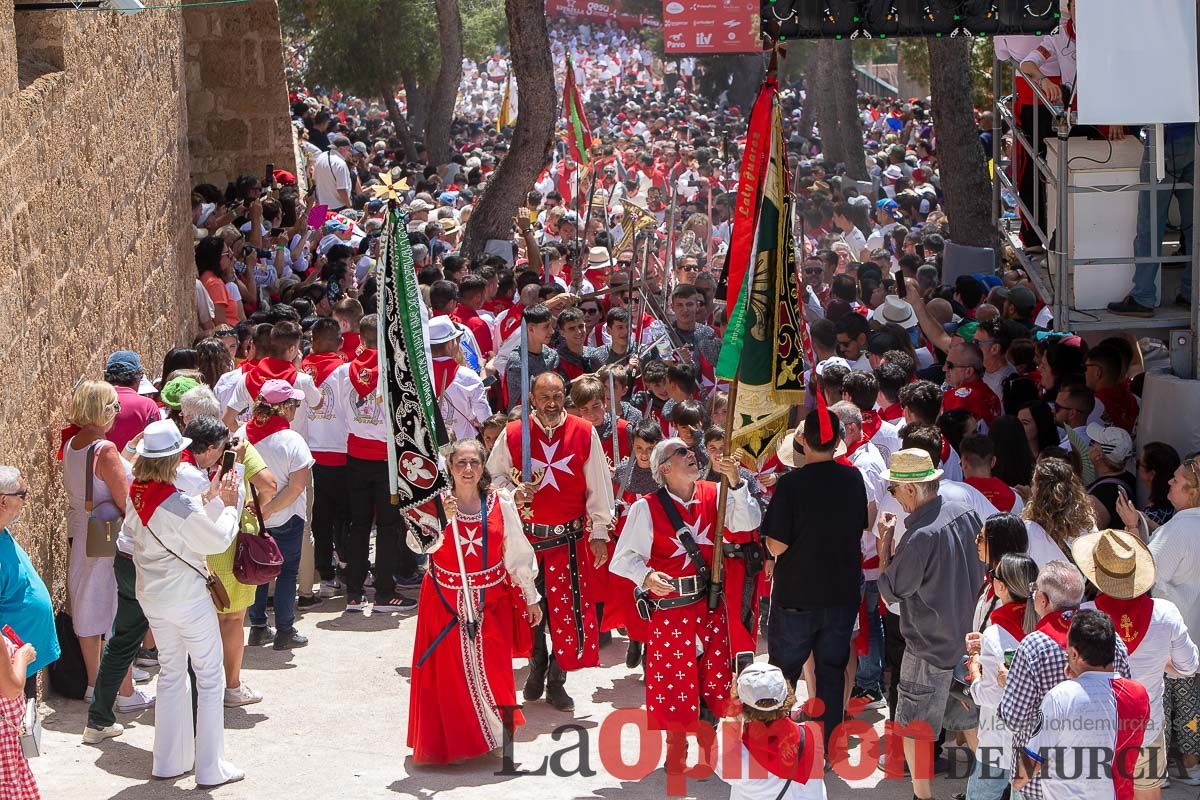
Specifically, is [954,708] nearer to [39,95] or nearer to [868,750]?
[868,750]

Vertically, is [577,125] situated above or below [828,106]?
below

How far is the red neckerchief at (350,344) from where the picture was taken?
1084 cm

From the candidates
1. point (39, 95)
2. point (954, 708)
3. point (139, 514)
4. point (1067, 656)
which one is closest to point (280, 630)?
point (139, 514)

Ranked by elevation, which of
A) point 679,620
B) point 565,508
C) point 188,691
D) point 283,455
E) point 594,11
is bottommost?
point 188,691

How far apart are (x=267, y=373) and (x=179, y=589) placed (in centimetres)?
297

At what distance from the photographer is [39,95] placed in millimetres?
8750

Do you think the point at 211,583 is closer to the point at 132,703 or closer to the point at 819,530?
the point at 132,703

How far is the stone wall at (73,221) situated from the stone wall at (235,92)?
5.26 meters

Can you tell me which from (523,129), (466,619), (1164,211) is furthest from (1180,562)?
(523,129)

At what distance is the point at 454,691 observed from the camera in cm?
728

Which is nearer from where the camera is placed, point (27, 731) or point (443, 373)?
point (27, 731)

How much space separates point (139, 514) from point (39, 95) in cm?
306

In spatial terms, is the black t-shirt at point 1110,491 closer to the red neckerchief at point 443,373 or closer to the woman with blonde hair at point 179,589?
the red neckerchief at point 443,373

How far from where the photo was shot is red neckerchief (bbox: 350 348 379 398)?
9.84m
